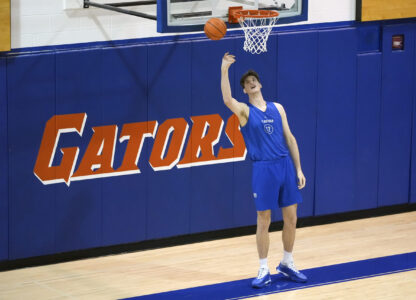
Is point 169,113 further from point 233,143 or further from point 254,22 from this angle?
point 254,22

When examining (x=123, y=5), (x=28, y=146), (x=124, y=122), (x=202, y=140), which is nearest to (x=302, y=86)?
(x=202, y=140)

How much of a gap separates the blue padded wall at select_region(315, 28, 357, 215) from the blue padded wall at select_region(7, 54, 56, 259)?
3.00 m

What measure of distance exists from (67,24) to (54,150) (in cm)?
117

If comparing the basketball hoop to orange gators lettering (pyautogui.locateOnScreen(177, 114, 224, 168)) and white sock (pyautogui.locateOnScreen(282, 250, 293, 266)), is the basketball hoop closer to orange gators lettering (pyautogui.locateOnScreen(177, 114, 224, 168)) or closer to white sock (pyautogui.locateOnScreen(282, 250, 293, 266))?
orange gators lettering (pyautogui.locateOnScreen(177, 114, 224, 168))

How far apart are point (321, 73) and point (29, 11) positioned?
323cm

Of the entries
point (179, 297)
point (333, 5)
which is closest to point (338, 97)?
point (333, 5)

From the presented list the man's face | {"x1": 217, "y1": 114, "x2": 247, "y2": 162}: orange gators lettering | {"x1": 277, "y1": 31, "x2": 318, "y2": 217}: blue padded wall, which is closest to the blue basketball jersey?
the man's face

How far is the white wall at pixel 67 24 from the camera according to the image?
28.0 feet

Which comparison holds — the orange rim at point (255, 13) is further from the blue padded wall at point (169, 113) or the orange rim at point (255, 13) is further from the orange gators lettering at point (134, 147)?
the orange gators lettering at point (134, 147)

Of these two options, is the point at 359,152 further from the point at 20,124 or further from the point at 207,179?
the point at 20,124

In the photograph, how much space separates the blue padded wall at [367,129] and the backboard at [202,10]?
5.55 ft

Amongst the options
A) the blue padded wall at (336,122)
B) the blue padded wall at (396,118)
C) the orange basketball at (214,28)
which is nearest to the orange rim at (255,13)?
the orange basketball at (214,28)

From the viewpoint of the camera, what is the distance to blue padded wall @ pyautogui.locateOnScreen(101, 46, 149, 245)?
8.98 meters

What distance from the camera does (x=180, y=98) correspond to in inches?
369
